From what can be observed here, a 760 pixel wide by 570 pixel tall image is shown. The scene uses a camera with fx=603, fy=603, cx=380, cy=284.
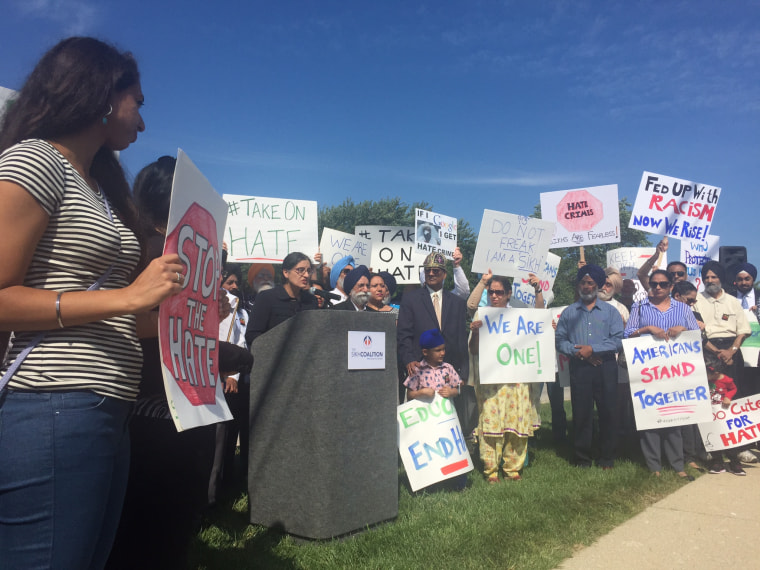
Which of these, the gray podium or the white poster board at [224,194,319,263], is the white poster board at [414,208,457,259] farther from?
the gray podium

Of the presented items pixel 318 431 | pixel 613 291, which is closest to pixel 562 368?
pixel 613 291

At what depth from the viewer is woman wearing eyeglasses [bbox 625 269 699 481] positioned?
6.39m

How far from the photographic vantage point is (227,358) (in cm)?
254

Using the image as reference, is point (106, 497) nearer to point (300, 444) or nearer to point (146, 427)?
point (146, 427)

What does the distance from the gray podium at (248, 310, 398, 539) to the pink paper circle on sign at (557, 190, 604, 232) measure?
6147mm

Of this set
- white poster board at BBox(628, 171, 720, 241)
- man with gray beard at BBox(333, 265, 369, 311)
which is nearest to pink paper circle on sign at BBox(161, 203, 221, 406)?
man with gray beard at BBox(333, 265, 369, 311)

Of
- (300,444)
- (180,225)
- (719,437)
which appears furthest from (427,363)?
(180,225)

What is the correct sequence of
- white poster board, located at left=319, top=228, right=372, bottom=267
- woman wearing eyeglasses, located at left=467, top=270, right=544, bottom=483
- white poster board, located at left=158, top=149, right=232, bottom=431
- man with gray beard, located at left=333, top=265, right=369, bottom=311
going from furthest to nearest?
1. white poster board, located at left=319, top=228, right=372, bottom=267
2. man with gray beard, located at left=333, top=265, right=369, bottom=311
3. woman wearing eyeglasses, located at left=467, top=270, right=544, bottom=483
4. white poster board, located at left=158, top=149, right=232, bottom=431

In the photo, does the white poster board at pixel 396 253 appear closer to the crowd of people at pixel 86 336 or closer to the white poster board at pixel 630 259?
the white poster board at pixel 630 259

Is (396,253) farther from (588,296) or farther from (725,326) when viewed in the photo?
(725,326)

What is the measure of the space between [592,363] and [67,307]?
6241mm

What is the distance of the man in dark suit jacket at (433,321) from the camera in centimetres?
630

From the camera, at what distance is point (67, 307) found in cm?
147

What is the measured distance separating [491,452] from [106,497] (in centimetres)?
491
